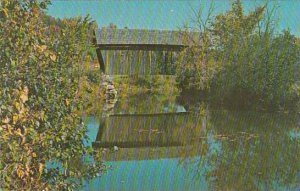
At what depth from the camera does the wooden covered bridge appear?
74.1ft

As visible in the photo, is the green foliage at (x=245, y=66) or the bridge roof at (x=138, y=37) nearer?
the green foliage at (x=245, y=66)

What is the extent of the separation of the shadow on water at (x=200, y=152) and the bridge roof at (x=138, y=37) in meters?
10.9

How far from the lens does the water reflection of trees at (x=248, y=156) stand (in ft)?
18.9

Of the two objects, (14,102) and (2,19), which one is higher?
(2,19)

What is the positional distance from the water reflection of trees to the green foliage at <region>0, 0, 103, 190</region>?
9.65ft

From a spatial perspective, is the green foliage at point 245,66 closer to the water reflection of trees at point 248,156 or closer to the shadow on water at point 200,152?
the shadow on water at point 200,152

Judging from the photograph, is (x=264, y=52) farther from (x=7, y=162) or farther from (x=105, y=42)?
(x=7, y=162)

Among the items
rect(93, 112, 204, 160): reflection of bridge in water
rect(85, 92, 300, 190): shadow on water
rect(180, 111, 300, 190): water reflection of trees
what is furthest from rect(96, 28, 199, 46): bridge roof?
rect(180, 111, 300, 190): water reflection of trees

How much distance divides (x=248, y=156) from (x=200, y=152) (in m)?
0.90

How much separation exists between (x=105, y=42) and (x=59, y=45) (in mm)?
19308

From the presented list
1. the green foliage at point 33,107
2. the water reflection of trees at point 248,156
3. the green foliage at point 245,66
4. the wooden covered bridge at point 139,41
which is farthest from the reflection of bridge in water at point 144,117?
the green foliage at point 33,107

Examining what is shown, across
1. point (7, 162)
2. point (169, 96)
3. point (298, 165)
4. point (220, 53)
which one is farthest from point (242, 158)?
point (169, 96)

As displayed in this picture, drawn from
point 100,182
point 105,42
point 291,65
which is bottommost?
point 100,182

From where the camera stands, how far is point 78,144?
3.18m
